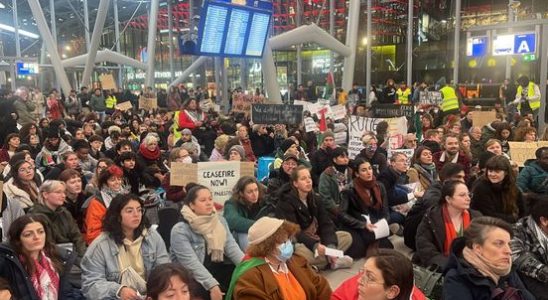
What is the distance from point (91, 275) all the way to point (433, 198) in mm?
3403

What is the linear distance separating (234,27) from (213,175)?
574cm

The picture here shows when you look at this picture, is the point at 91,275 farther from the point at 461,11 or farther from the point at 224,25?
the point at 461,11

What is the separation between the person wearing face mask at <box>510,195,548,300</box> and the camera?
3938 millimetres

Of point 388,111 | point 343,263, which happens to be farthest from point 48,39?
point 343,263

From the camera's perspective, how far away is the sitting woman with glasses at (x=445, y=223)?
456 centimetres

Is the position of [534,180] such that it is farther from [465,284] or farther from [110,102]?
[110,102]

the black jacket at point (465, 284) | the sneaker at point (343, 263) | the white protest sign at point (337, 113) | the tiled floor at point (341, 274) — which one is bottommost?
the tiled floor at point (341, 274)

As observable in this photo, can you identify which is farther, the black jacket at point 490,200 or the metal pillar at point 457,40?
the metal pillar at point 457,40

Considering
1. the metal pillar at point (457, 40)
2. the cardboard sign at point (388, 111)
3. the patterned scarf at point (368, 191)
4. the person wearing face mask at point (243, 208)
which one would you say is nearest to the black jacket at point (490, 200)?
the patterned scarf at point (368, 191)

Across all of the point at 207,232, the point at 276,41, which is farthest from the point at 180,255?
the point at 276,41

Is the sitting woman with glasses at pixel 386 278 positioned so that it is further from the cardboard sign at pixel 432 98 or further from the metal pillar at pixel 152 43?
the metal pillar at pixel 152 43

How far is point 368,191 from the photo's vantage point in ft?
19.9

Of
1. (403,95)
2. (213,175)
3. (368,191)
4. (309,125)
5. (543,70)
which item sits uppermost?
(543,70)

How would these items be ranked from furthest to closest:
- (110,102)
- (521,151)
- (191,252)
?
(110,102), (521,151), (191,252)
